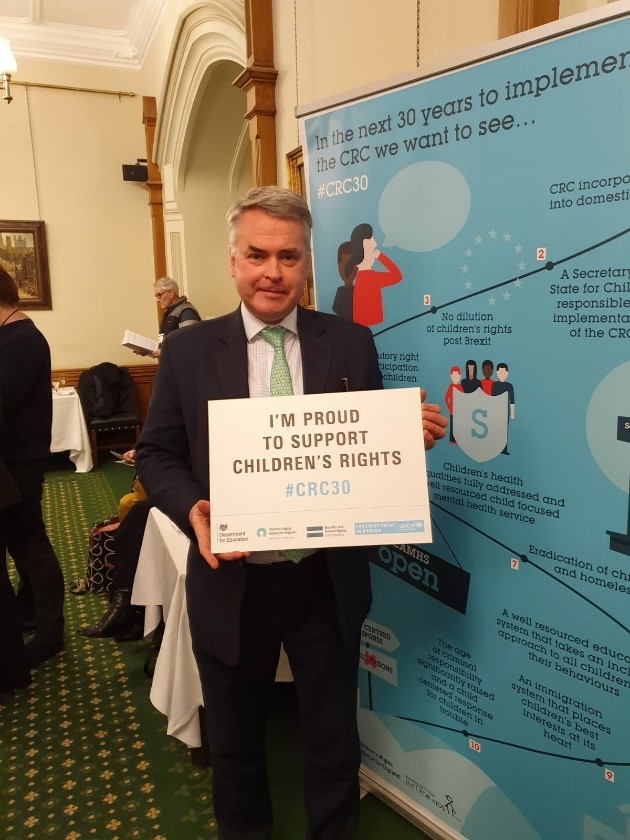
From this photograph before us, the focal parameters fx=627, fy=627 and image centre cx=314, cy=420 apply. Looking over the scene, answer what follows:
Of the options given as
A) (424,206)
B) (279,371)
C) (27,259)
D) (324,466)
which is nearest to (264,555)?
(324,466)

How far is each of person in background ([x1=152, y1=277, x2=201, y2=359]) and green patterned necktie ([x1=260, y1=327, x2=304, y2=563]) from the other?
13.1 ft

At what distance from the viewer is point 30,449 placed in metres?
2.75

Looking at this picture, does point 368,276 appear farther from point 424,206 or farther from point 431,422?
point 431,422

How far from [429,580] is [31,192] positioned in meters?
6.91

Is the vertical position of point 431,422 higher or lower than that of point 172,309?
lower

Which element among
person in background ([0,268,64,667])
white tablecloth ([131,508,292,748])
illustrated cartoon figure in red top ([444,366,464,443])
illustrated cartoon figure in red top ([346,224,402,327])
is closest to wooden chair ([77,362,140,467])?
person in background ([0,268,64,667])

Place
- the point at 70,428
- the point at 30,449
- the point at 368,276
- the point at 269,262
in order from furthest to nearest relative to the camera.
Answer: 1. the point at 70,428
2. the point at 30,449
3. the point at 368,276
4. the point at 269,262

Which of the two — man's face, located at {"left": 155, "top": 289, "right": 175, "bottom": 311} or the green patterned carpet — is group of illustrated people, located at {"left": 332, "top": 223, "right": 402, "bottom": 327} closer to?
the green patterned carpet

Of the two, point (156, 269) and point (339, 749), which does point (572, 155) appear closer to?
point (339, 749)

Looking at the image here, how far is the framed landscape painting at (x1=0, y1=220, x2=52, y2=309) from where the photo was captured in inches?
273

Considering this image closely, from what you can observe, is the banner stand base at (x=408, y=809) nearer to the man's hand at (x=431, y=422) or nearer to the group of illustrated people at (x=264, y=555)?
the group of illustrated people at (x=264, y=555)

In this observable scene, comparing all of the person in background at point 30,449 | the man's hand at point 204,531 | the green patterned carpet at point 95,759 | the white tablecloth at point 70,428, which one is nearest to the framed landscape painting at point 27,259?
the white tablecloth at point 70,428

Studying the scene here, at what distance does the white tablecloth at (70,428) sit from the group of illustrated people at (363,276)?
16.7 feet

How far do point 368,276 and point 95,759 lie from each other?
2.02 metres
